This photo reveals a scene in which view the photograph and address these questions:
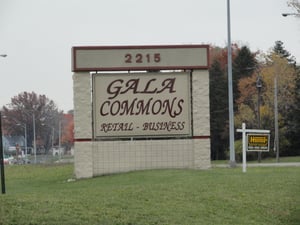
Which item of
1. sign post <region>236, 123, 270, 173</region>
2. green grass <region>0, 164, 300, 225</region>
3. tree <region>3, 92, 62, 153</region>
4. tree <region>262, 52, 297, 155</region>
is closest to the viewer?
green grass <region>0, 164, 300, 225</region>

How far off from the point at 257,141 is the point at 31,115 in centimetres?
10071

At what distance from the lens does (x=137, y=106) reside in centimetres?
2295

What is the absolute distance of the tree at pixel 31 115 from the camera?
116 metres

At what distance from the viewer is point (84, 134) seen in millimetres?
22891

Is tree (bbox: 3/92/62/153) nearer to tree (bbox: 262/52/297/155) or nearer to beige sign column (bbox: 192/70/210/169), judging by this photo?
tree (bbox: 262/52/297/155)

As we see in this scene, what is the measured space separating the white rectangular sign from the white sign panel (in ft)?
1.14

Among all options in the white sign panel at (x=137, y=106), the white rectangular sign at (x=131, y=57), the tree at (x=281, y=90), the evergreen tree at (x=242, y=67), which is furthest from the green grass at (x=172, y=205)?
the evergreen tree at (x=242, y=67)

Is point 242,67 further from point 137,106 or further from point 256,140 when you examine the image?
point 256,140

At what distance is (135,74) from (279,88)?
40718mm

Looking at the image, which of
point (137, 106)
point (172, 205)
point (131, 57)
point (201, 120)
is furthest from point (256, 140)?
point (172, 205)

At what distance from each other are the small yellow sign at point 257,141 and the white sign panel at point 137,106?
12.1 ft

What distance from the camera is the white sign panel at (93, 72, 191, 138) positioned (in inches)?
902

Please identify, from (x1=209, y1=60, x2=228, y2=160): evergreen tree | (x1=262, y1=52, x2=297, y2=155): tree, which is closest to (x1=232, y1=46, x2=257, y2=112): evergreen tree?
(x1=209, y1=60, x2=228, y2=160): evergreen tree

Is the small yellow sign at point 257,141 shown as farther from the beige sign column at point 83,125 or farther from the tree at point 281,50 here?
the tree at point 281,50
